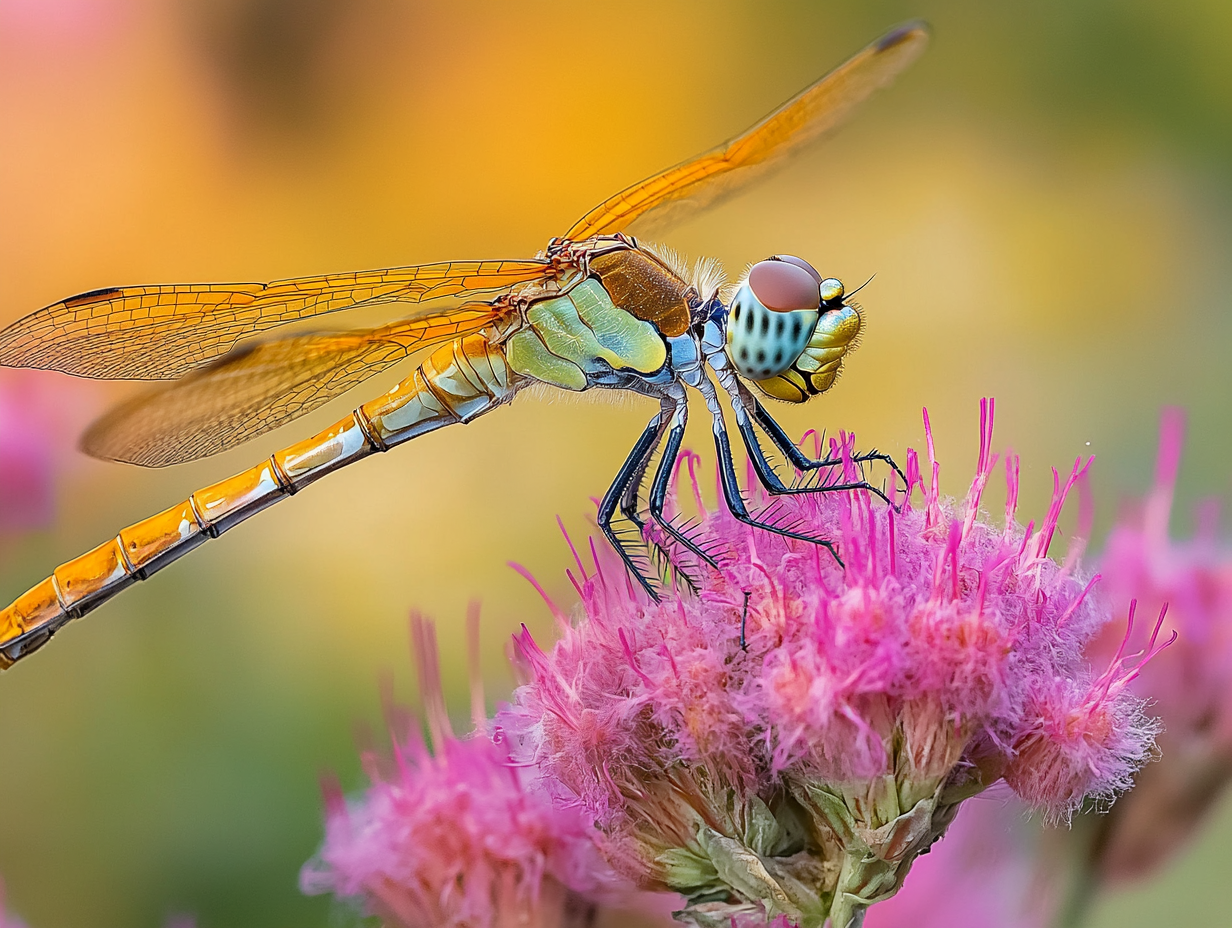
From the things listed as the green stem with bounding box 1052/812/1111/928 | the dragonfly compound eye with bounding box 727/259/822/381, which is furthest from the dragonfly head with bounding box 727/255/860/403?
the green stem with bounding box 1052/812/1111/928

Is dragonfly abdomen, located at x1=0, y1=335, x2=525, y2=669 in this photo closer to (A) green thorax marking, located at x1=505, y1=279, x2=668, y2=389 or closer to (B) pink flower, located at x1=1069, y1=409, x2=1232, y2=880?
(A) green thorax marking, located at x1=505, y1=279, x2=668, y2=389

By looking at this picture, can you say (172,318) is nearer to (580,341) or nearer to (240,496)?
(240,496)

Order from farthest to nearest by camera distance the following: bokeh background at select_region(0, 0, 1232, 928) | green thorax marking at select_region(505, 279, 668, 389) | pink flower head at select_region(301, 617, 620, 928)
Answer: bokeh background at select_region(0, 0, 1232, 928), green thorax marking at select_region(505, 279, 668, 389), pink flower head at select_region(301, 617, 620, 928)

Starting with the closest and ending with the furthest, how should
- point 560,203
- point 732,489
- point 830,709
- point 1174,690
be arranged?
point 830,709 → point 732,489 → point 1174,690 → point 560,203

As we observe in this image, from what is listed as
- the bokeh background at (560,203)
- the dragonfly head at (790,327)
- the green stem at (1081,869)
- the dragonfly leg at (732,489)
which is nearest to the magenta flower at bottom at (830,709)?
the dragonfly leg at (732,489)

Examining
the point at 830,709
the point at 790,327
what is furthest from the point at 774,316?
the point at 830,709

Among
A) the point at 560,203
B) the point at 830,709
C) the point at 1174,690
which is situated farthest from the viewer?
the point at 560,203

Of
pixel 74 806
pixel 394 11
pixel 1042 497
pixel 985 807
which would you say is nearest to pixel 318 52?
pixel 394 11

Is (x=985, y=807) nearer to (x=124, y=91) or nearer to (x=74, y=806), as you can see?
(x=74, y=806)
